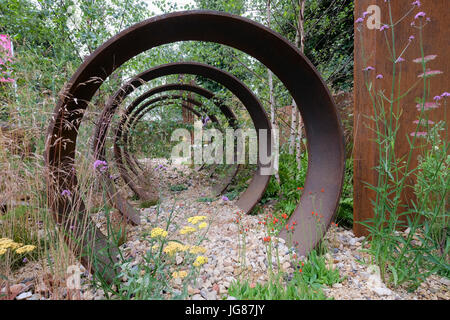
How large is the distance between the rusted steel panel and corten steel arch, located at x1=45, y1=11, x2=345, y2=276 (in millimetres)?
372

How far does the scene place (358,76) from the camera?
7.61ft

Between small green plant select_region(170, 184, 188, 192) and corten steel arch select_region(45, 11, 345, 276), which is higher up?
corten steel arch select_region(45, 11, 345, 276)

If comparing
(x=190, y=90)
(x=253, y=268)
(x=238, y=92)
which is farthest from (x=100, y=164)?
(x=190, y=90)

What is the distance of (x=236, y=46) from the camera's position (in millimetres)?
2244

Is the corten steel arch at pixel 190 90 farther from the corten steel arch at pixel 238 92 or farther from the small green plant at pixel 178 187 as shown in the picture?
the small green plant at pixel 178 187

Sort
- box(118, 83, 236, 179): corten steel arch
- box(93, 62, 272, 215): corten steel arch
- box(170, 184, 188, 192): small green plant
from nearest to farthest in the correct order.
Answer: box(93, 62, 272, 215): corten steel arch
box(118, 83, 236, 179): corten steel arch
box(170, 184, 188, 192): small green plant

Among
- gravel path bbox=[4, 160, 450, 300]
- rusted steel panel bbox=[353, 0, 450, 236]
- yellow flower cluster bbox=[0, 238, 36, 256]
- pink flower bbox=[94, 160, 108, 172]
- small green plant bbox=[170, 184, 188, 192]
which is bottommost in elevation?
gravel path bbox=[4, 160, 450, 300]

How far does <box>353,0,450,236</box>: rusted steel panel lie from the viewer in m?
2.19

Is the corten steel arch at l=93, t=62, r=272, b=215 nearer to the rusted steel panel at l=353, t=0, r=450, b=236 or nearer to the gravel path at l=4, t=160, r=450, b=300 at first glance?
the gravel path at l=4, t=160, r=450, b=300

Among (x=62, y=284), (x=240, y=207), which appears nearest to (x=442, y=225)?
(x=240, y=207)

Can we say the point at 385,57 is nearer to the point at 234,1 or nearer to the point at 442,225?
the point at 442,225

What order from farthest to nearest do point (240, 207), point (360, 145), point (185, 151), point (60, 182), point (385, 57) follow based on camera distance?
1. point (185, 151)
2. point (240, 207)
3. point (360, 145)
4. point (385, 57)
5. point (60, 182)

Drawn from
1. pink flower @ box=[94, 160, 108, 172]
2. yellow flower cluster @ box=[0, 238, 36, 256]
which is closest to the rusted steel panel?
pink flower @ box=[94, 160, 108, 172]
